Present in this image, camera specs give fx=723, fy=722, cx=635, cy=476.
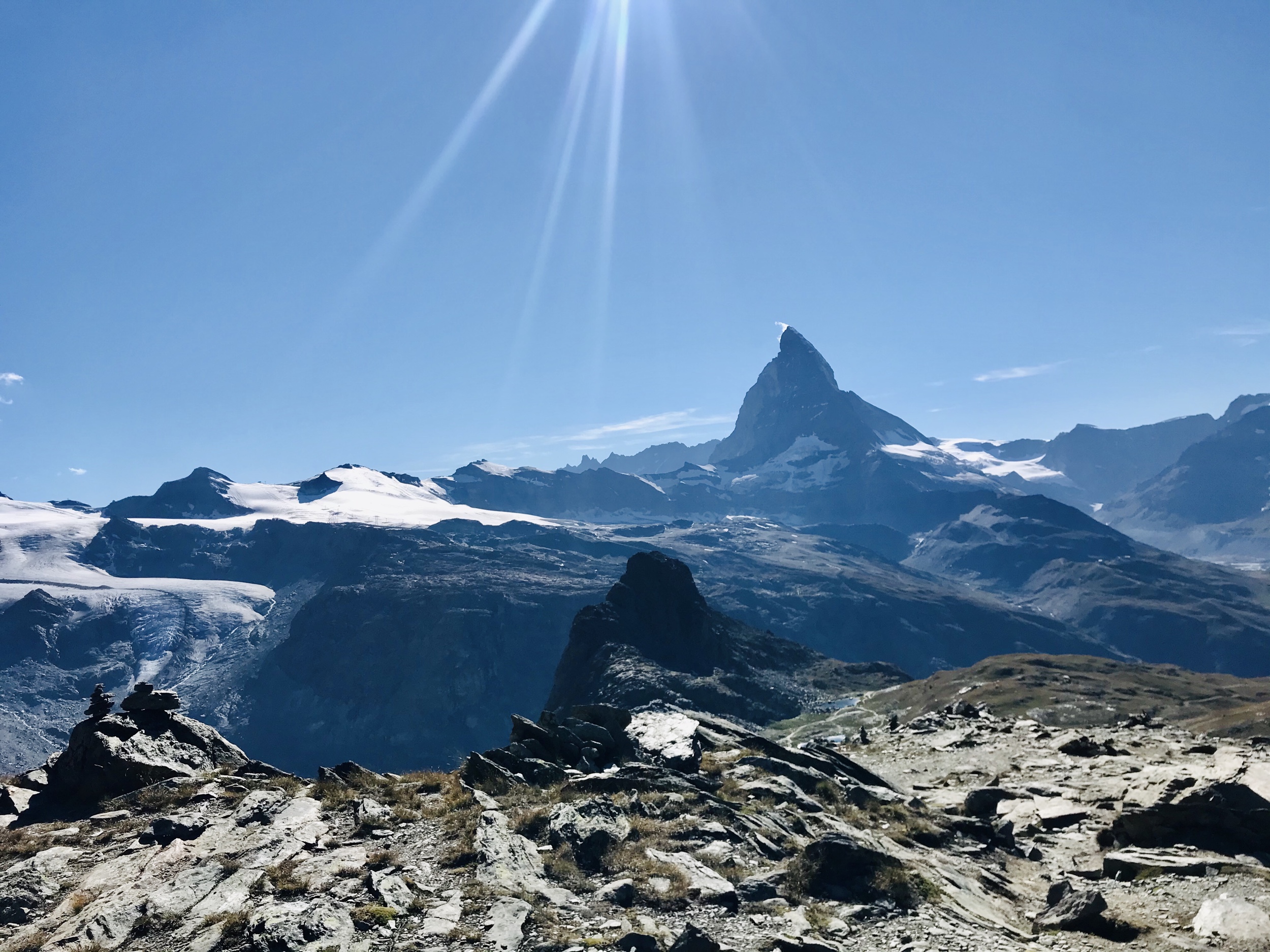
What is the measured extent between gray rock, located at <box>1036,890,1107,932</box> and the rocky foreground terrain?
0.25ft

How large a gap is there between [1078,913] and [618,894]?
11968 mm

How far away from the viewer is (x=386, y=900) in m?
18.2

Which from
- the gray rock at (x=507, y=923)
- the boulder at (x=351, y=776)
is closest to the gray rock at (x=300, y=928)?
the gray rock at (x=507, y=923)

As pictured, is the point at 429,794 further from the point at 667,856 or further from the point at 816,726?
the point at 816,726

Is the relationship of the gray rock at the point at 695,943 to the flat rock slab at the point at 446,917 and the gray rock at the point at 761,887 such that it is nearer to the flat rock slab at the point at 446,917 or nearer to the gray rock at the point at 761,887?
the gray rock at the point at 761,887

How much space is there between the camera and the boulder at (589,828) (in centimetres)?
2245

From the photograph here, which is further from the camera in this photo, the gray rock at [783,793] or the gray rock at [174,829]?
the gray rock at [783,793]

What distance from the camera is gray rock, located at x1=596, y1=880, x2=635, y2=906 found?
19.3m

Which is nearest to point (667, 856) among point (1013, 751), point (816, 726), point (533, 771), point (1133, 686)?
point (533, 771)

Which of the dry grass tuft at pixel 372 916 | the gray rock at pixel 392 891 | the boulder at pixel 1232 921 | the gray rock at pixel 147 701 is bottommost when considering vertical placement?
the boulder at pixel 1232 921

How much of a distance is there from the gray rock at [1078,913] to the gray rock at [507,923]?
13.7 m

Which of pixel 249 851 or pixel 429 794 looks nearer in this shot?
pixel 249 851

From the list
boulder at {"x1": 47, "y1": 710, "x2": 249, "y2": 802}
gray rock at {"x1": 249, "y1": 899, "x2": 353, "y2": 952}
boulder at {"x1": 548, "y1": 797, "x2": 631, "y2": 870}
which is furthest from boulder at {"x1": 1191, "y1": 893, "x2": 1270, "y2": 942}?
boulder at {"x1": 47, "y1": 710, "x2": 249, "y2": 802}

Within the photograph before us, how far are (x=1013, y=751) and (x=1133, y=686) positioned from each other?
174 metres
